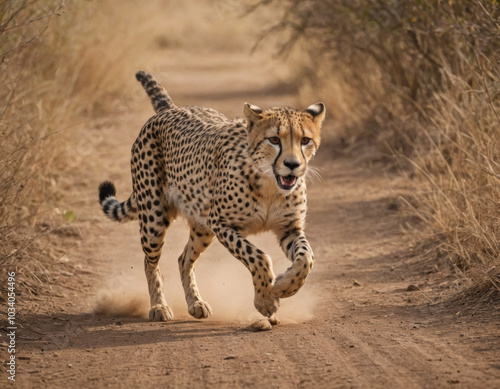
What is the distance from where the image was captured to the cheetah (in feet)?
15.6

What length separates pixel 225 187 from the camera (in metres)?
5.08

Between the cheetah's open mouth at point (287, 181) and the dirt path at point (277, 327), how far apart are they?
77 centimetres

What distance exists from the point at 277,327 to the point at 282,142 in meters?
1.01

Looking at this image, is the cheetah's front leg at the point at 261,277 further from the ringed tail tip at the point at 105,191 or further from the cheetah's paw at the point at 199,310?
the ringed tail tip at the point at 105,191

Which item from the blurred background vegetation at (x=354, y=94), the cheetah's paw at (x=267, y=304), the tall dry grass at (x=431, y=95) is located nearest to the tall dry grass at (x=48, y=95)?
the blurred background vegetation at (x=354, y=94)

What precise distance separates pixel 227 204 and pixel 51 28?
480cm

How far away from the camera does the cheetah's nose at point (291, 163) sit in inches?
183

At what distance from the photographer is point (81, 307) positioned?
5555 mm

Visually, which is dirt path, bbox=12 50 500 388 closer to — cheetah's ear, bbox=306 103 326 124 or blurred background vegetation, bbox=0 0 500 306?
blurred background vegetation, bbox=0 0 500 306

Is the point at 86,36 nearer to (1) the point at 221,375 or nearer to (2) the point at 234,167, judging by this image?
(2) the point at 234,167

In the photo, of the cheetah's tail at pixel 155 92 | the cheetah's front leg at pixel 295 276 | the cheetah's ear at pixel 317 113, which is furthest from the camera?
the cheetah's tail at pixel 155 92

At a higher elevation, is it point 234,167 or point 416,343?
point 234,167

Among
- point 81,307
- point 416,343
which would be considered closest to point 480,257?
point 416,343

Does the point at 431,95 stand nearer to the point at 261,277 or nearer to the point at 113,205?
the point at 113,205
